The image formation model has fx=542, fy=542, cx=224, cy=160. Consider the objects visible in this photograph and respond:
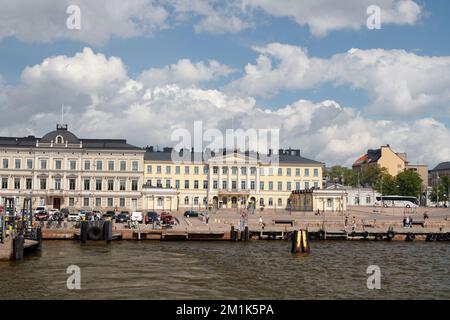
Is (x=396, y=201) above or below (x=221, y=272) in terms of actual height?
above

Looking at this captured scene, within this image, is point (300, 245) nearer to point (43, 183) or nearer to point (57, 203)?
point (57, 203)

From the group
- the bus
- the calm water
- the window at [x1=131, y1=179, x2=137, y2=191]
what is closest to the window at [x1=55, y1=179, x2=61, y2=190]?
the window at [x1=131, y1=179, x2=137, y2=191]

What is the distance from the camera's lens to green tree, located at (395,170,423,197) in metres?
144

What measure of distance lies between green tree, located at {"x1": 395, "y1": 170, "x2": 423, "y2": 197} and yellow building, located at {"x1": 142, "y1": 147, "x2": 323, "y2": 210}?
1553 inches

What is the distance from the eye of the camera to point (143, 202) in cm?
9838

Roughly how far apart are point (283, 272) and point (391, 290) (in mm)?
7856

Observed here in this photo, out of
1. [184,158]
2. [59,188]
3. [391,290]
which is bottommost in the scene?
[391,290]

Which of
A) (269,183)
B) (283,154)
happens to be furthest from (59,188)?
(283,154)

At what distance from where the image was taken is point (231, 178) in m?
115

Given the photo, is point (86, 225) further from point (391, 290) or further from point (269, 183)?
point (269, 183)

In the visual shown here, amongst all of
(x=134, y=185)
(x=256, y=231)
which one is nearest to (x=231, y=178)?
(x=134, y=185)

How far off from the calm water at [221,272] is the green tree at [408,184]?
94.2 meters

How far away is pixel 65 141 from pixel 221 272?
222 feet

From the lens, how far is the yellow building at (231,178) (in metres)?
113
